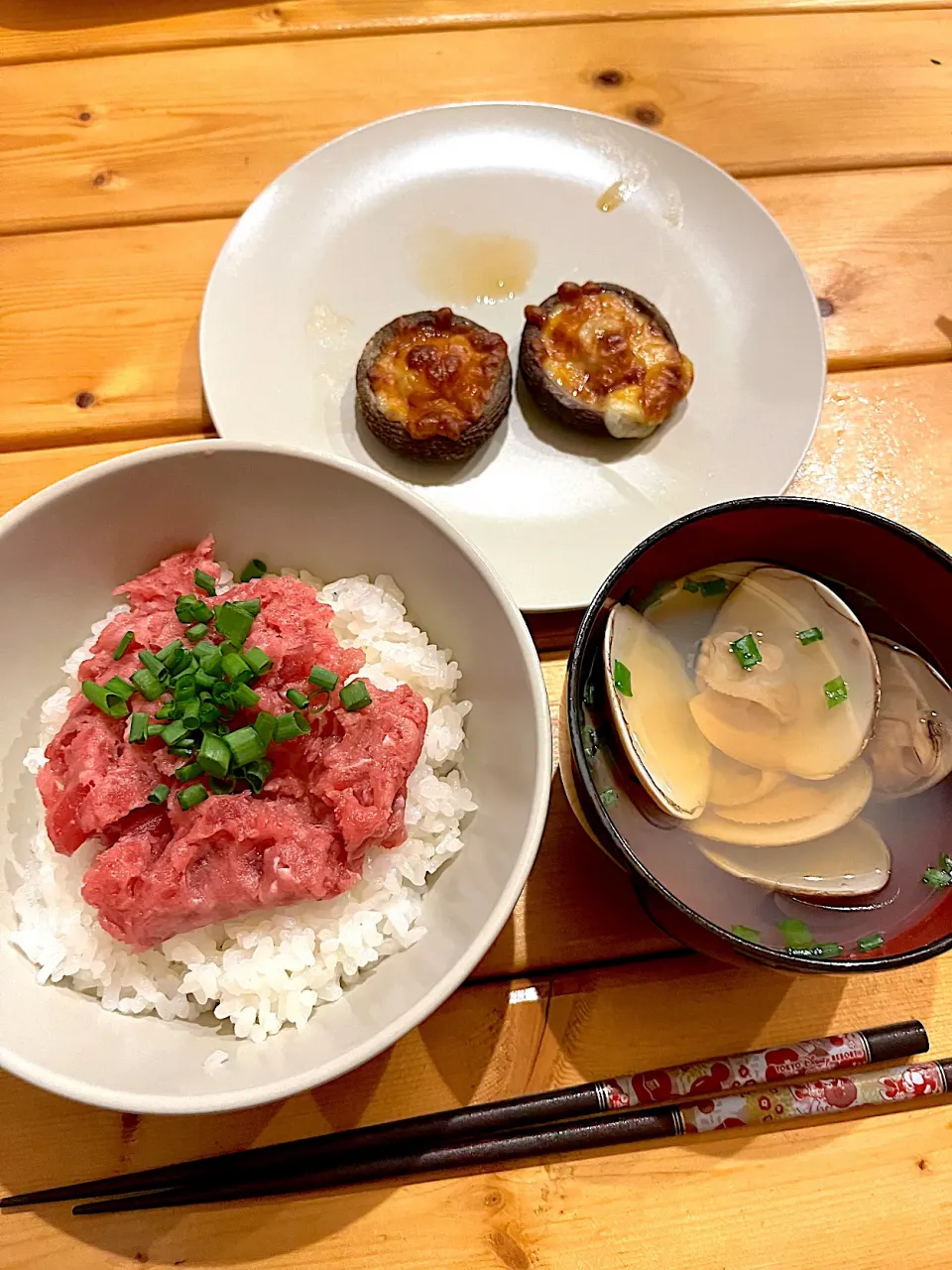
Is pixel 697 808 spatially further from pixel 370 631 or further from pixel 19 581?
pixel 19 581

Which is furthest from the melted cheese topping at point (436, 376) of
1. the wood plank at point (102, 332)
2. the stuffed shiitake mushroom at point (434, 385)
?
the wood plank at point (102, 332)

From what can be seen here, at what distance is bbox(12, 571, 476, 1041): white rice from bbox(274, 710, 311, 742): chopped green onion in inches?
8.8

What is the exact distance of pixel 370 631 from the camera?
157 cm

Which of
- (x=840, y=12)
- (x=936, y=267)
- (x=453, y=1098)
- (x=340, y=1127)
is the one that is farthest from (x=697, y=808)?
(x=840, y=12)

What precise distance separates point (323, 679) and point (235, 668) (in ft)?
0.45

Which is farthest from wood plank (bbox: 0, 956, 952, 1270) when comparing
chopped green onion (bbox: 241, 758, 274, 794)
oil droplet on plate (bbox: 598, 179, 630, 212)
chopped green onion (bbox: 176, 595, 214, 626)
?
oil droplet on plate (bbox: 598, 179, 630, 212)

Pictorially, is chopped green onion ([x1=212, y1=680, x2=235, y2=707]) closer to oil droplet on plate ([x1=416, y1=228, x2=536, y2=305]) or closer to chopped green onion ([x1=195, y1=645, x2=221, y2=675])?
chopped green onion ([x1=195, y1=645, x2=221, y2=675])

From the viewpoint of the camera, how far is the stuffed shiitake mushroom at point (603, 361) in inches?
81.7

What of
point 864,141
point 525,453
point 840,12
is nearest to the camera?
point 525,453

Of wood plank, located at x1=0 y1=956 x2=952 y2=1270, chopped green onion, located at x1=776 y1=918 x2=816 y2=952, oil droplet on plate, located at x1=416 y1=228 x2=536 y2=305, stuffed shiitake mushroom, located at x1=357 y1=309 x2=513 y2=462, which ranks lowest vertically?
wood plank, located at x1=0 y1=956 x2=952 y2=1270

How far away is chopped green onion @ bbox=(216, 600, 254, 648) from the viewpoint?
1.41 metres

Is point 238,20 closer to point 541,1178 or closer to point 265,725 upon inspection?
point 265,725

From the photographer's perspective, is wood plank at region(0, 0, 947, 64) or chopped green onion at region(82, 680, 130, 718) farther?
wood plank at region(0, 0, 947, 64)

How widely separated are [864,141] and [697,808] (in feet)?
7.36
